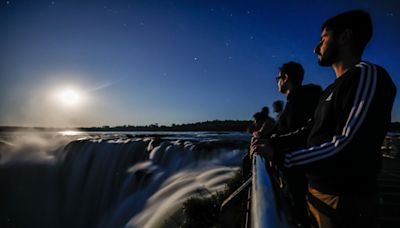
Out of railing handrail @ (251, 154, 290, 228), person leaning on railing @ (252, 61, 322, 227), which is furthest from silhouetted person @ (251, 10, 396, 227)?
person leaning on railing @ (252, 61, 322, 227)

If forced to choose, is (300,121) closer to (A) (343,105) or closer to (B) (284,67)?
(B) (284,67)

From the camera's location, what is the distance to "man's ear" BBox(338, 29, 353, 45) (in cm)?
164

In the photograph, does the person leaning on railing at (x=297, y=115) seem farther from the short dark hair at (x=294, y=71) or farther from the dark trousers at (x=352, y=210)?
the dark trousers at (x=352, y=210)

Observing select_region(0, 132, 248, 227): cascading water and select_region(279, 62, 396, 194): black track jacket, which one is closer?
select_region(279, 62, 396, 194): black track jacket

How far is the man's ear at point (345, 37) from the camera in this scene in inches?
64.6

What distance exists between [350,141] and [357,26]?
0.89 metres

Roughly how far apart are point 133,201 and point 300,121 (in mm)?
10745

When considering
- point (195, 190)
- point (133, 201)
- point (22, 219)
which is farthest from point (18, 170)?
point (195, 190)

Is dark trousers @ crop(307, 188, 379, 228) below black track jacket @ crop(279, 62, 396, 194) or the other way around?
below

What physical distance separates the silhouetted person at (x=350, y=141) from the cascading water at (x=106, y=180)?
5.52 m

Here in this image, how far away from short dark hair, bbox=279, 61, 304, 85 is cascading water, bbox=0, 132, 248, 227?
472cm

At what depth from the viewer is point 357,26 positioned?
63.7 inches

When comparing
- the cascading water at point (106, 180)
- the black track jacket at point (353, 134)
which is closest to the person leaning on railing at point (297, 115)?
the black track jacket at point (353, 134)

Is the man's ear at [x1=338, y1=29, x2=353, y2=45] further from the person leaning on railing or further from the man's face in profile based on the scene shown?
the person leaning on railing
